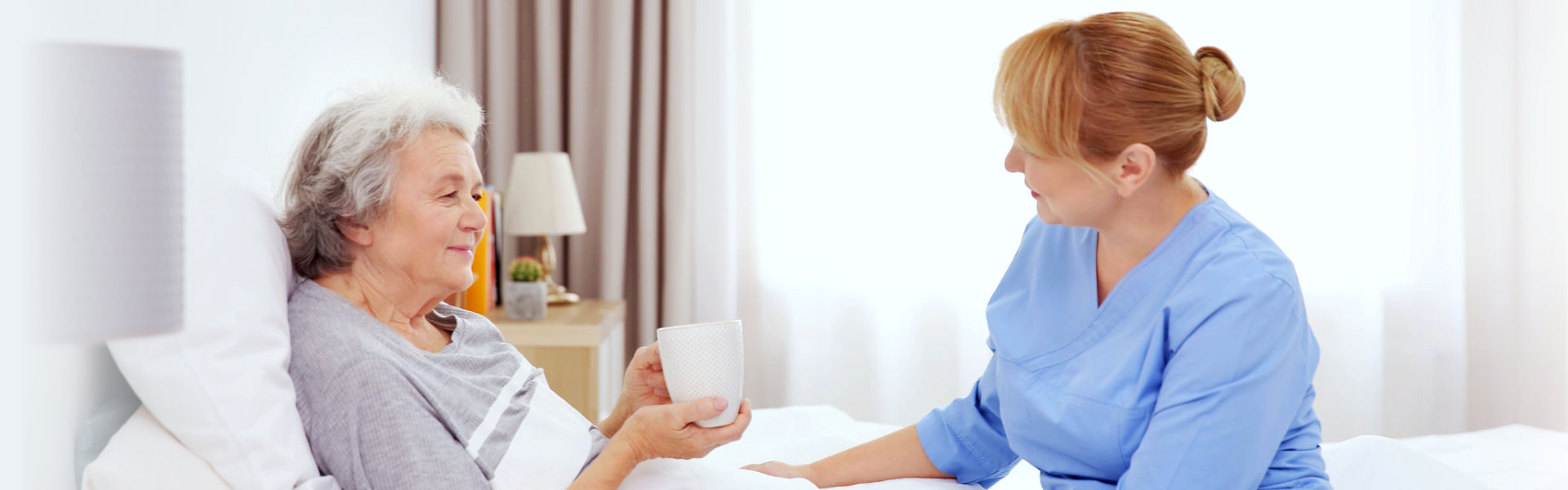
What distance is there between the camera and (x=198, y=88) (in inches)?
41.4

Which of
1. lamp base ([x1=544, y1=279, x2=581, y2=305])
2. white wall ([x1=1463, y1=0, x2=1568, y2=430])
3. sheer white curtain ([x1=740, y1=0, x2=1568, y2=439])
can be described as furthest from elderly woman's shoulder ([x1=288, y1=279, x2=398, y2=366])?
white wall ([x1=1463, y1=0, x2=1568, y2=430])

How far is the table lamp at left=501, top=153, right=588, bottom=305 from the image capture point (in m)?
2.74

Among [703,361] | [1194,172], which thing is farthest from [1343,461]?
[1194,172]

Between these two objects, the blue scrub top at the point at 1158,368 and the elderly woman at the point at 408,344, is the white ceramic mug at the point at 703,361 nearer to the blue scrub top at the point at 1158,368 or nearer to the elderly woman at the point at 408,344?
the elderly woman at the point at 408,344

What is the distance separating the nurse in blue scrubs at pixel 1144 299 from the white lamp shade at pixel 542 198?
64.9 inches

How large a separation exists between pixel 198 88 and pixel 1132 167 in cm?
97

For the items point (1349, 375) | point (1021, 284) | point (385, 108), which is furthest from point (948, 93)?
point (385, 108)

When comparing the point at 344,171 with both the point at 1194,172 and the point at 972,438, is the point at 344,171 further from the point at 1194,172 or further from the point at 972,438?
the point at 1194,172

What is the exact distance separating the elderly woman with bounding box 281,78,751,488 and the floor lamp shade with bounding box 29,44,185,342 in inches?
21.3

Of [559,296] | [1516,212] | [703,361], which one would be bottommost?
[559,296]

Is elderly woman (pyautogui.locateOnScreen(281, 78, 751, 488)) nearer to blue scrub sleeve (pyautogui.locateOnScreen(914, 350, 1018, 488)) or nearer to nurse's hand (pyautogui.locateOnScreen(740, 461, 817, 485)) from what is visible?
nurse's hand (pyautogui.locateOnScreen(740, 461, 817, 485))

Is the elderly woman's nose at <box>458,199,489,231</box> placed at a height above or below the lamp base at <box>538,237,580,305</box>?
above

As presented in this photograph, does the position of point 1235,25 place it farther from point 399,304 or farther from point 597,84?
point 399,304

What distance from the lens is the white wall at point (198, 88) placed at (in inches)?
17.3
